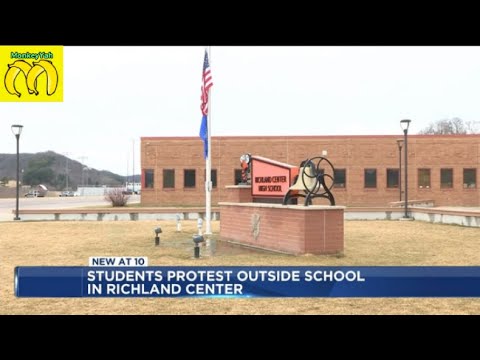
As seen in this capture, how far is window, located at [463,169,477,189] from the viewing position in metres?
34.7

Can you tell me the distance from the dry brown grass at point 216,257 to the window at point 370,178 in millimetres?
15270

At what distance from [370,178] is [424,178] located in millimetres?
4498

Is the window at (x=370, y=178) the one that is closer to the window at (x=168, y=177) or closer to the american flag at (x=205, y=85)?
the window at (x=168, y=177)

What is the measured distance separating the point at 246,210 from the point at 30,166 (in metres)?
137

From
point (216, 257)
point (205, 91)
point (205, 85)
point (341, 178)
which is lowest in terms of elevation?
point (216, 257)

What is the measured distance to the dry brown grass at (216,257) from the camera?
6648 mm

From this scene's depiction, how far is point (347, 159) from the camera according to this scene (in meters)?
34.9

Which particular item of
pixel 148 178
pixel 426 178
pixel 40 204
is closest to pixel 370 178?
pixel 426 178

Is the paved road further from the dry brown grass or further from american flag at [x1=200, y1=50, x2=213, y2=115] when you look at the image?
american flag at [x1=200, y1=50, x2=213, y2=115]

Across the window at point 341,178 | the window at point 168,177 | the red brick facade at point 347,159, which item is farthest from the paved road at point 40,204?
the window at point 341,178

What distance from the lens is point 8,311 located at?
21.1ft

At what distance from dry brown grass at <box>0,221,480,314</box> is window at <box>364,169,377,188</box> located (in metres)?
15.3

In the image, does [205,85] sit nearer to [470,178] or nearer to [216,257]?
[216,257]

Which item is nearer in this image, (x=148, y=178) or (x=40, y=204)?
(x=148, y=178)
